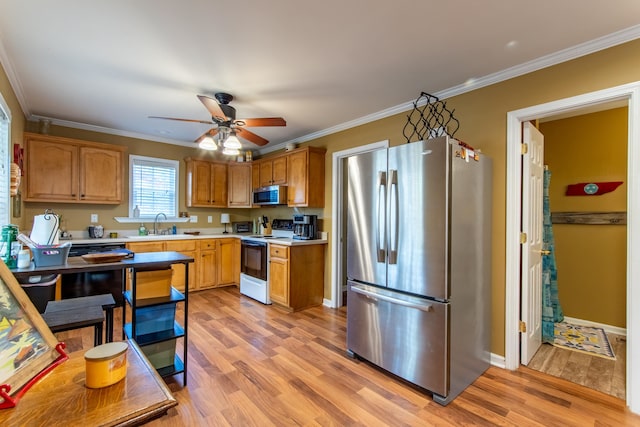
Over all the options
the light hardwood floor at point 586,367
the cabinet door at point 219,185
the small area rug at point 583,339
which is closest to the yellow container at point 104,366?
the light hardwood floor at point 586,367

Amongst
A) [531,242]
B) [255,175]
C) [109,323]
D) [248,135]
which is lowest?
[109,323]

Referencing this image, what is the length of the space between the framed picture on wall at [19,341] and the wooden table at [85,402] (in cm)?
5

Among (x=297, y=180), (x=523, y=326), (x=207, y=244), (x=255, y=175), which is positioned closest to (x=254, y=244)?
(x=207, y=244)

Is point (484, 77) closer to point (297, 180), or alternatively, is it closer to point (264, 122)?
point (264, 122)

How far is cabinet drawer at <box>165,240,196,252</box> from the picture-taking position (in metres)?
4.54

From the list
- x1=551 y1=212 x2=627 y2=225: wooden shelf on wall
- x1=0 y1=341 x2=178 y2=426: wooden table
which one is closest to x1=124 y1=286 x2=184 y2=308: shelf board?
x1=0 y1=341 x2=178 y2=426: wooden table

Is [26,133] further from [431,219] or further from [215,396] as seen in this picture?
[431,219]

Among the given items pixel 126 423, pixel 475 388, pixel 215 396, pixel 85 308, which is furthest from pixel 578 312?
pixel 85 308

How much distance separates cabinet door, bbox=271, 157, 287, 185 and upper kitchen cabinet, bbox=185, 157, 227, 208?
3.87 ft

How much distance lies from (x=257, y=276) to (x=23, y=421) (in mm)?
3774

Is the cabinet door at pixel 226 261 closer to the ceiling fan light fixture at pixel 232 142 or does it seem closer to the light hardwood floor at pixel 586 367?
the ceiling fan light fixture at pixel 232 142

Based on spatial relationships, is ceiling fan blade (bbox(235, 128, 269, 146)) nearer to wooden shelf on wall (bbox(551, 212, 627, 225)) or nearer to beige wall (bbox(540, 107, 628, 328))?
beige wall (bbox(540, 107, 628, 328))

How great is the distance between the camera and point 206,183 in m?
5.37

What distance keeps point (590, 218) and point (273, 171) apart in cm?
423
